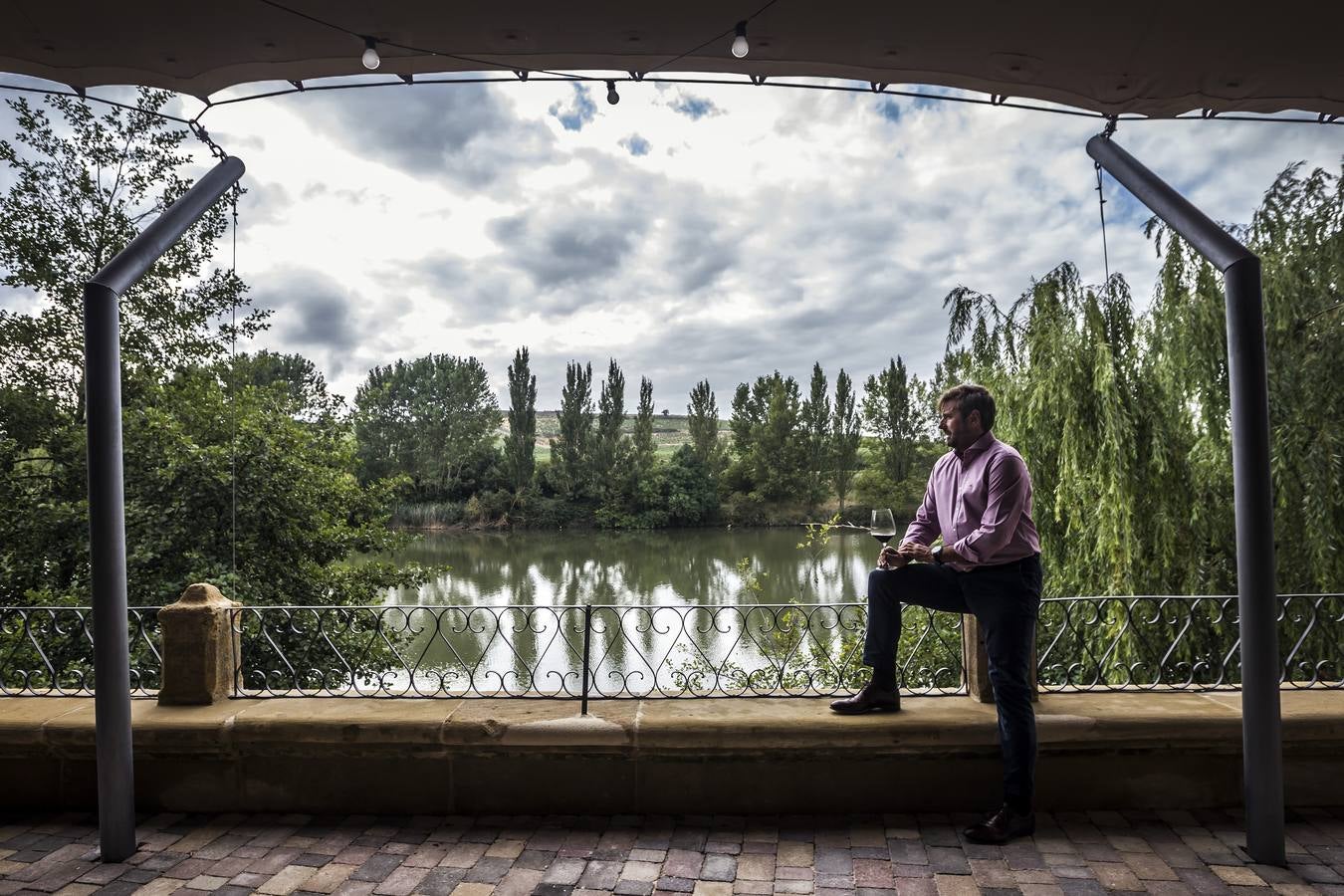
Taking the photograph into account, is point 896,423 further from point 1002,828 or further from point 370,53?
point 370,53

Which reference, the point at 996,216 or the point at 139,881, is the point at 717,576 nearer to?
the point at 996,216

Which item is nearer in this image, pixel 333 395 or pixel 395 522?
pixel 333 395

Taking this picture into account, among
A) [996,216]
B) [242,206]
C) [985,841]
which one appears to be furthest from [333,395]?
[985,841]

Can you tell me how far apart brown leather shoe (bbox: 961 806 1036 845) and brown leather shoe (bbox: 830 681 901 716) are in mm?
494

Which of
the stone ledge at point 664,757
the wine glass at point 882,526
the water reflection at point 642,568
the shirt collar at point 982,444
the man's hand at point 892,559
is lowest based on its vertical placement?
the water reflection at point 642,568

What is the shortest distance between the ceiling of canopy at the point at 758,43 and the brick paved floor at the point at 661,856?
271cm

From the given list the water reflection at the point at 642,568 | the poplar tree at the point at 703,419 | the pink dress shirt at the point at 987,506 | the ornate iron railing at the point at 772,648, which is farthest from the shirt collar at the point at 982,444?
the poplar tree at the point at 703,419

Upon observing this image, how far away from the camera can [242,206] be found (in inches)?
412

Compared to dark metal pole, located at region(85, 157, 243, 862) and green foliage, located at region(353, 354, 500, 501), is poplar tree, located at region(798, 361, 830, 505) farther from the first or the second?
dark metal pole, located at region(85, 157, 243, 862)

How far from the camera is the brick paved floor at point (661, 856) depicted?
243cm

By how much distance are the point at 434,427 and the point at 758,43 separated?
30256mm

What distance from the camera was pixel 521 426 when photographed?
33406mm

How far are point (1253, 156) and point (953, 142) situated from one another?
3232 millimetres

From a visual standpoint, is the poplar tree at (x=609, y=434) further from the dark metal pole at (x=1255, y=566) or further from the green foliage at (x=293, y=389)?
the dark metal pole at (x=1255, y=566)
